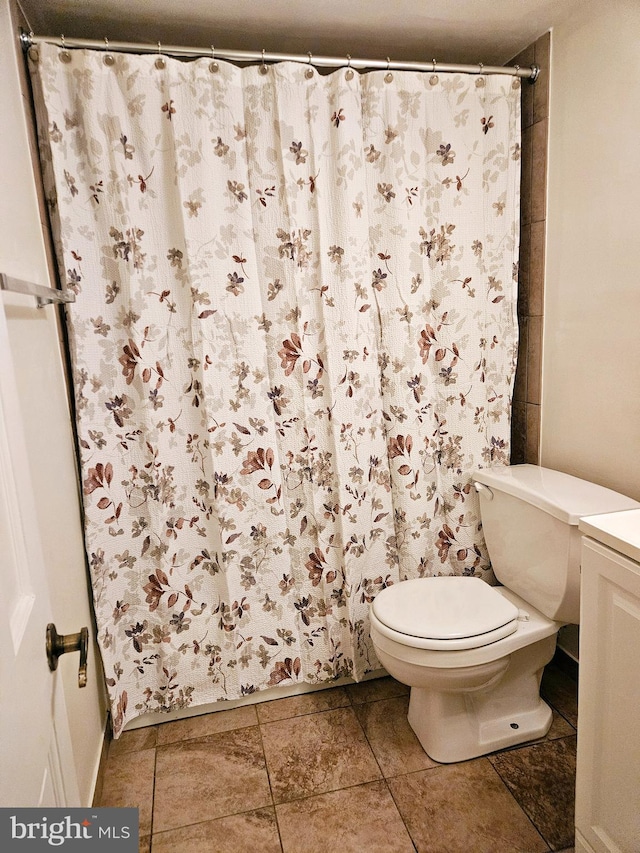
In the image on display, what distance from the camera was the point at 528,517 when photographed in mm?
1705

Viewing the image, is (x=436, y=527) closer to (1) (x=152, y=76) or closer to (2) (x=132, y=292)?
(2) (x=132, y=292)

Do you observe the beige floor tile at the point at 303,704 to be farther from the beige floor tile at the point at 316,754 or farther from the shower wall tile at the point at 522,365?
the shower wall tile at the point at 522,365

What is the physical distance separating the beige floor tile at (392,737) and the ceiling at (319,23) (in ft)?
7.23

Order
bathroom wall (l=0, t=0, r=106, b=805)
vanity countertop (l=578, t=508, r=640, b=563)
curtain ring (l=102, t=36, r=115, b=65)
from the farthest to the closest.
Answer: curtain ring (l=102, t=36, r=115, b=65)
bathroom wall (l=0, t=0, r=106, b=805)
vanity countertop (l=578, t=508, r=640, b=563)

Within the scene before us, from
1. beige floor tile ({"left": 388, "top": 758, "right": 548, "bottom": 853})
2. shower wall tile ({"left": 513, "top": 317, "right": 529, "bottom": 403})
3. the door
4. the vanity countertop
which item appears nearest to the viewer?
the door

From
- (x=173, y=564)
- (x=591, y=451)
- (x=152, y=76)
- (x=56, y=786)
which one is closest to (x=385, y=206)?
(x=152, y=76)

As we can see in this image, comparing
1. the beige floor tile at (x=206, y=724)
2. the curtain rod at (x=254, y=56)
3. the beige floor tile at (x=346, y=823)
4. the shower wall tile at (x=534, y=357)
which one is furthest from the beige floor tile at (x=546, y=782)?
the curtain rod at (x=254, y=56)

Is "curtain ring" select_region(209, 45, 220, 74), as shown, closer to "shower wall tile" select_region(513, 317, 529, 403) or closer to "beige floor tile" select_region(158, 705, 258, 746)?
"shower wall tile" select_region(513, 317, 529, 403)

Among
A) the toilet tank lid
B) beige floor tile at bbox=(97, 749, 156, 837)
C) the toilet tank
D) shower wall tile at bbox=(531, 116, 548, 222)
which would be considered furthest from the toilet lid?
shower wall tile at bbox=(531, 116, 548, 222)

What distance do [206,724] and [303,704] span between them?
34 cm

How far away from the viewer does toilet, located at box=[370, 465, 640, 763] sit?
1543mm

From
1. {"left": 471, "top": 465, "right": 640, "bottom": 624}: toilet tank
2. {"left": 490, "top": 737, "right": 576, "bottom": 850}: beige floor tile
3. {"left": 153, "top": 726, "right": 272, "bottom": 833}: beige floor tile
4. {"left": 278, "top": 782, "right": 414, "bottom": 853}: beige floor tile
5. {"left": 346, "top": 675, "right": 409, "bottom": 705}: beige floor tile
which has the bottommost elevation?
{"left": 278, "top": 782, "right": 414, "bottom": 853}: beige floor tile

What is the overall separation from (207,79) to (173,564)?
148 cm

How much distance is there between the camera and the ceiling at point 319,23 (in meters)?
1.53
